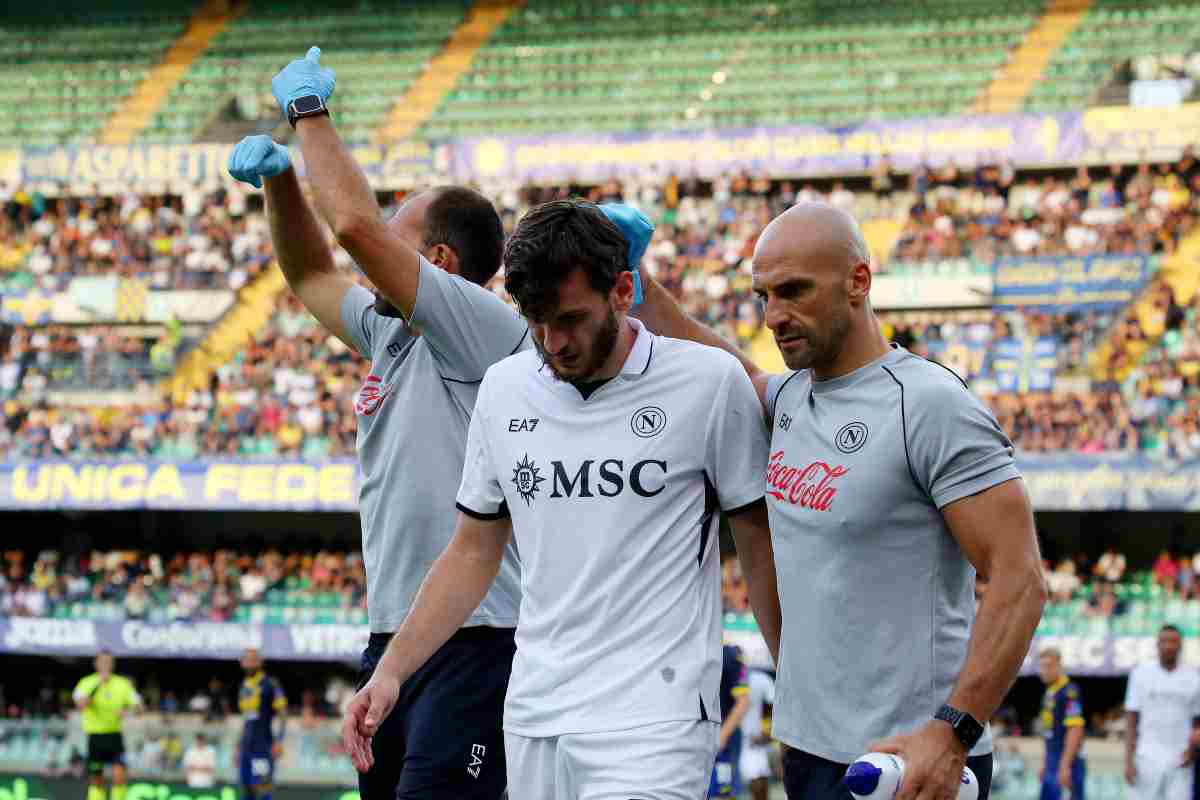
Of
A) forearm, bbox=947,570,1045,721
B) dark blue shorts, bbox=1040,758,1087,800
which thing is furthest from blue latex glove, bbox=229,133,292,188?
dark blue shorts, bbox=1040,758,1087,800

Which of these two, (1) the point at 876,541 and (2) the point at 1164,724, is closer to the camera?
(1) the point at 876,541

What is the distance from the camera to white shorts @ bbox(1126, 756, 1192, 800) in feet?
36.8

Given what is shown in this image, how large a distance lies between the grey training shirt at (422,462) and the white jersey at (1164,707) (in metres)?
8.24

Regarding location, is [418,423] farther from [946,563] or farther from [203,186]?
[203,186]

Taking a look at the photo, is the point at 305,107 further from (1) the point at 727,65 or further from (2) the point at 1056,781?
(1) the point at 727,65

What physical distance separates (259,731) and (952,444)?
13294 mm

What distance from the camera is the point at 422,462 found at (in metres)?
4.32

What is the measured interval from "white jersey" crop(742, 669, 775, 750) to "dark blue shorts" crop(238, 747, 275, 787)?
469 cm

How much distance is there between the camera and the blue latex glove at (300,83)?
4.15m

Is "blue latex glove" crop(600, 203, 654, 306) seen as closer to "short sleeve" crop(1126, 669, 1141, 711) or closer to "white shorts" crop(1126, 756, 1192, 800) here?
"short sleeve" crop(1126, 669, 1141, 711)

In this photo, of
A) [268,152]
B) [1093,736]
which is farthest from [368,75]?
[268,152]

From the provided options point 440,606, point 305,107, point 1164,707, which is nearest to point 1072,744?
point 1164,707

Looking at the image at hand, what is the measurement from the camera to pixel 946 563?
11.1 feet

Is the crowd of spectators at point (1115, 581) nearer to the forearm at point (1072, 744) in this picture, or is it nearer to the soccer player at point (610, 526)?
the forearm at point (1072, 744)
